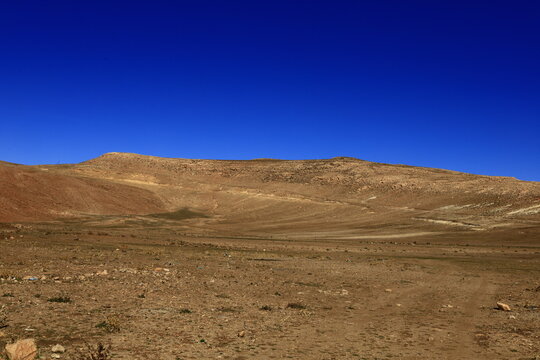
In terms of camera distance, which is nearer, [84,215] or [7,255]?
[7,255]

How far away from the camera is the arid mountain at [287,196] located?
64.0 m

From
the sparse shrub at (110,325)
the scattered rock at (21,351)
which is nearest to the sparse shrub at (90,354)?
the scattered rock at (21,351)

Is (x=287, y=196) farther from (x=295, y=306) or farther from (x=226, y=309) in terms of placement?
(x=226, y=309)

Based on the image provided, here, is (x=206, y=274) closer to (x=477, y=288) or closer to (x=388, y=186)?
(x=477, y=288)

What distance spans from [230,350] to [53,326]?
4573mm

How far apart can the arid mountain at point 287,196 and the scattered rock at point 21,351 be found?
47.2m

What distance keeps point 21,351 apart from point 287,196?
88.9 metres

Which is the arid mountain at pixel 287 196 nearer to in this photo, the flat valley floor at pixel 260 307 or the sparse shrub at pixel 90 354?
the flat valley floor at pixel 260 307

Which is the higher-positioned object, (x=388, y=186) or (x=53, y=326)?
(x=388, y=186)

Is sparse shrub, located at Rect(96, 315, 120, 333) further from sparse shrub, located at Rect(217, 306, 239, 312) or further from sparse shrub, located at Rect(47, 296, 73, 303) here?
sparse shrub, located at Rect(217, 306, 239, 312)

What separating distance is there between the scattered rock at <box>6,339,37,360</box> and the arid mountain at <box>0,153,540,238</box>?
155ft

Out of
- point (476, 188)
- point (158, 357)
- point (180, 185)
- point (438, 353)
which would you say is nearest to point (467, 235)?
point (476, 188)

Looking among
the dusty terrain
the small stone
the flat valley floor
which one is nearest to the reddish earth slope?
the dusty terrain

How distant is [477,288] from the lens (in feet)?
68.5
